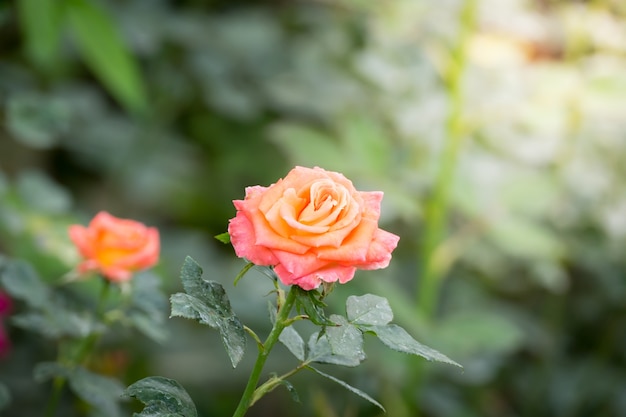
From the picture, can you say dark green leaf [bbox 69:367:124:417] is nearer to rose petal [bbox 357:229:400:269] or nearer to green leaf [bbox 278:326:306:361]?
green leaf [bbox 278:326:306:361]

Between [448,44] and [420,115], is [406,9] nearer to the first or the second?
[448,44]

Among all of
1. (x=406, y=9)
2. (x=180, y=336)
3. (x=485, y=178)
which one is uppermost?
(x=406, y=9)

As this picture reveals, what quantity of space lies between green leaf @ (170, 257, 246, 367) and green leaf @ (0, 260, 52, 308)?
0.29 m

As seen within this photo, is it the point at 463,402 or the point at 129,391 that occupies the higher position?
the point at 129,391

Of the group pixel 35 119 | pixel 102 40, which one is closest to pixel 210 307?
pixel 35 119

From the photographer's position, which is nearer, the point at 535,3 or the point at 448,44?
the point at 448,44

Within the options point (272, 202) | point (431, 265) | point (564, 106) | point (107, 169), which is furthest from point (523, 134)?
point (272, 202)

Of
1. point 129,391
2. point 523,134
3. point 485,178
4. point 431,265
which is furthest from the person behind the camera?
point 523,134

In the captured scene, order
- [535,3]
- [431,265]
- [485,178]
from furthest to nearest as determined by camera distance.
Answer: [535,3] → [485,178] → [431,265]

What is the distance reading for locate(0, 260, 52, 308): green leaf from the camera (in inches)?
30.8

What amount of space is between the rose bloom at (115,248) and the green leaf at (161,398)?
219mm

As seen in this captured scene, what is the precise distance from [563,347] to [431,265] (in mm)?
600

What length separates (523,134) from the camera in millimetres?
1784

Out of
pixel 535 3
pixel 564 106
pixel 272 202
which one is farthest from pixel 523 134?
pixel 272 202
